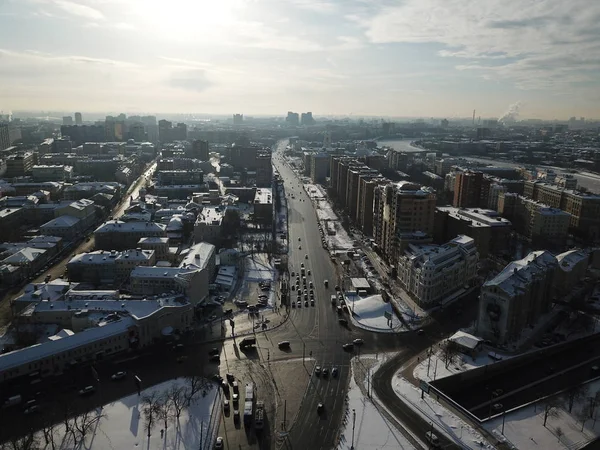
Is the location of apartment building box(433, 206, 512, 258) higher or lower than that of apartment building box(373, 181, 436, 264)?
lower

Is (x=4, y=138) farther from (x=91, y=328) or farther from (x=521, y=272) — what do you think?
(x=521, y=272)

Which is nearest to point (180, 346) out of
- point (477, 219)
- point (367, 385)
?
point (367, 385)

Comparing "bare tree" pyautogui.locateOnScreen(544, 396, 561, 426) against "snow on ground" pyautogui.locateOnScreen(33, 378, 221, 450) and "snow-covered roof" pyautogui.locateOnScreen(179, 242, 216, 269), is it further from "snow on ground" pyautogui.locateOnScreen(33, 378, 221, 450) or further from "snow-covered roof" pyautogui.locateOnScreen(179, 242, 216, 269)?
"snow-covered roof" pyautogui.locateOnScreen(179, 242, 216, 269)

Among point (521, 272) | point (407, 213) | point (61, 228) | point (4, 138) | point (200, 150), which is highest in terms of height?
point (4, 138)

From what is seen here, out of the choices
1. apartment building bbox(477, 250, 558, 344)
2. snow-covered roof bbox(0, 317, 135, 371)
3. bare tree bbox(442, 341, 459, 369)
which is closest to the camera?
snow-covered roof bbox(0, 317, 135, 371)

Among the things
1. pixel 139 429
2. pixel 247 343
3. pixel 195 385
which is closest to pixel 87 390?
pixel 139 429

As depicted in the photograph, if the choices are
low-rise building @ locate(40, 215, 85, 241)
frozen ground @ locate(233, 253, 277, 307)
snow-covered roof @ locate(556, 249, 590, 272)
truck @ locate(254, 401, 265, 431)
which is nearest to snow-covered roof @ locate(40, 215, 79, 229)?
low-rise building @ locate(40, 215, 85, 241)

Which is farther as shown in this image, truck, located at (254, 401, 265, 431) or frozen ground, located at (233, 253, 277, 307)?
frozen ground, located at (233, 253, 277, 307)
